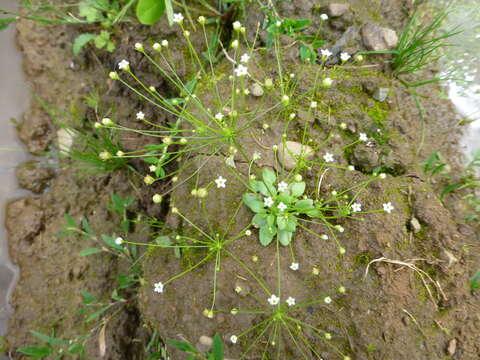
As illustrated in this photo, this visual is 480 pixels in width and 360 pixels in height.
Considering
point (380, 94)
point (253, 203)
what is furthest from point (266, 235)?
point (380, 94)

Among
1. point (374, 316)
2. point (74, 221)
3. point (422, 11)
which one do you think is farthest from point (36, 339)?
point (422, 11)

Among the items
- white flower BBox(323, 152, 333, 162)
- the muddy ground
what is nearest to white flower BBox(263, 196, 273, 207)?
the muddy ground

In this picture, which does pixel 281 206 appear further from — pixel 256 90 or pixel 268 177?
pixel 256 90

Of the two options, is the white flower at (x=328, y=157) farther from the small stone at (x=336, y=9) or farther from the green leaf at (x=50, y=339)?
the green leaf at (x=50, y=339)

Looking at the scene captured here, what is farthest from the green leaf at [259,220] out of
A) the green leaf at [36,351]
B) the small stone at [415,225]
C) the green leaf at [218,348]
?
the green leaf at [36,351]

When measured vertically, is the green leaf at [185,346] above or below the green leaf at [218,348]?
below

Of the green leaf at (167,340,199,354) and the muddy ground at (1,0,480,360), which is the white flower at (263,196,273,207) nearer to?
the muddy ground at (1,0,480,360)
